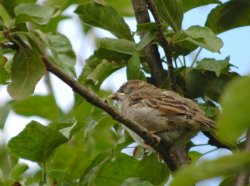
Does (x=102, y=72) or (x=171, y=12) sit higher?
(x=171, y=12)

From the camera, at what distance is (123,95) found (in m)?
5.12

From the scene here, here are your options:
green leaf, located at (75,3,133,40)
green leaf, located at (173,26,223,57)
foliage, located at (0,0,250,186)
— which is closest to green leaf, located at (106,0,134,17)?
foliage, located at (0,0,250,186)

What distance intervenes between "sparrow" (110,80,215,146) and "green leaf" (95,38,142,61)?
277 millimetres

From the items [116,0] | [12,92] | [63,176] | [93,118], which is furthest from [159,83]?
[116,0]

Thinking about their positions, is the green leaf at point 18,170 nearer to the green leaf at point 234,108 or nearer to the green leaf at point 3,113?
the green leaf at point 3,113

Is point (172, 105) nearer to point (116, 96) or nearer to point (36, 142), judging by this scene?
point (116, 96)

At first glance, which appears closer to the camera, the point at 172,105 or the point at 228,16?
the point at 228,16

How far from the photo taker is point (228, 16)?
3.61 metres

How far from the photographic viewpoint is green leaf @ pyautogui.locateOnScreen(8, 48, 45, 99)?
2.61 m

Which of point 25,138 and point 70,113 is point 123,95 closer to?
point 70,113

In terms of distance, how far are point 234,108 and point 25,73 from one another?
1924mm

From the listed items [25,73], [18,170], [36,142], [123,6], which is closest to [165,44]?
[25,73]

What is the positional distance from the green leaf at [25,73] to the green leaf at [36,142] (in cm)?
40

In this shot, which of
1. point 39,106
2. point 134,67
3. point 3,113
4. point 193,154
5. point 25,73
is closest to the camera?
point 25,73
